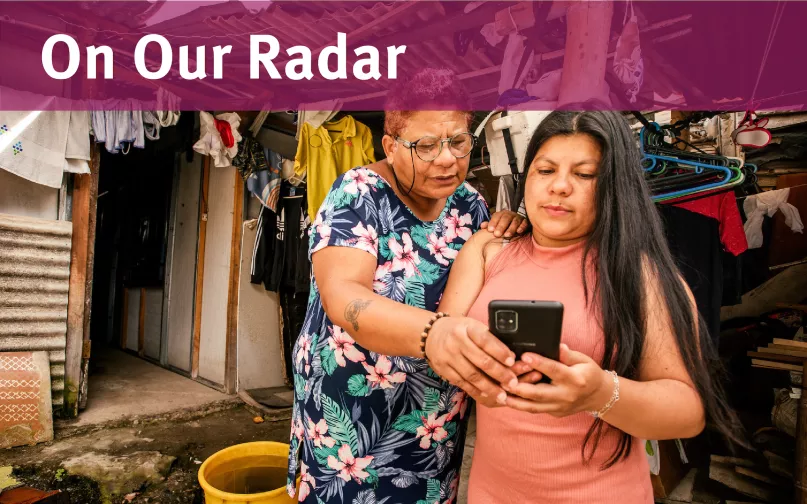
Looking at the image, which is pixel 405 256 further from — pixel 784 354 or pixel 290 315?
pixel 290 315

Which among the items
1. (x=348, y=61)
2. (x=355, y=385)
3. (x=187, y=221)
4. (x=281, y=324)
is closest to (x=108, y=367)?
(x=187, y=221)

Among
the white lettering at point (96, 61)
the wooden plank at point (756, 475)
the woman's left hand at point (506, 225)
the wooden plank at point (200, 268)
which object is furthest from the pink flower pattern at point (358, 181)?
the wooden plank at point (200, 268)

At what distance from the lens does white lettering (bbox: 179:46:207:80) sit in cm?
417

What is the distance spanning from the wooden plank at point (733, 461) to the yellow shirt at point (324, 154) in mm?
4061

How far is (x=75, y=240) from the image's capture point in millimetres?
4547

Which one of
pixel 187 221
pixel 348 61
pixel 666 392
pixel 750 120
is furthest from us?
pixel 187 221

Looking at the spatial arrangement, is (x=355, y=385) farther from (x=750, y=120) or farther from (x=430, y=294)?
(x=750, y=120)

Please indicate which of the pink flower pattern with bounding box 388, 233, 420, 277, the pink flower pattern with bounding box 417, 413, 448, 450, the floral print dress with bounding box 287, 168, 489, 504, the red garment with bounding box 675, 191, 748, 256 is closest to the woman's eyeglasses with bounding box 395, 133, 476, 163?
the floral print dress with bounding box 287, 168, 489, 504

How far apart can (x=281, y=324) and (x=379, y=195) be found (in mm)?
4754

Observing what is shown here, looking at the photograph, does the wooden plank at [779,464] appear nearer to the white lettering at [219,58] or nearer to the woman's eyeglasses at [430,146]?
the woman's eyeglasses at [430,146]

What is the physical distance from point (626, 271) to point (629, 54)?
179 centimetres

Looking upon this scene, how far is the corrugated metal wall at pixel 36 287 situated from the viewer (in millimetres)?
4121

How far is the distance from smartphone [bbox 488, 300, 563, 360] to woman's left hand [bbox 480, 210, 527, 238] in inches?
21.4

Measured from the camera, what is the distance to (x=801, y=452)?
2898 mm
